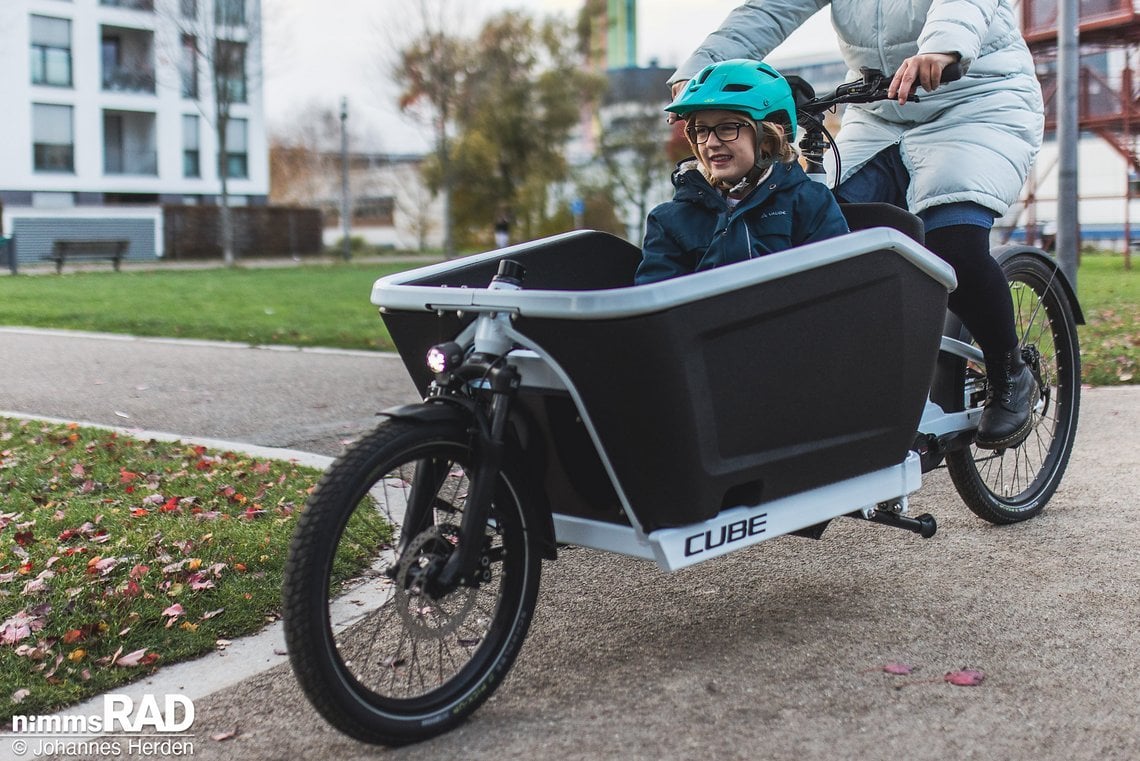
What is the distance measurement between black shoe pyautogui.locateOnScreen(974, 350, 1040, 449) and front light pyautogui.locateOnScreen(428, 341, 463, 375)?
2.04 meters

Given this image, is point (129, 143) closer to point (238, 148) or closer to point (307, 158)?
point (238, 148)

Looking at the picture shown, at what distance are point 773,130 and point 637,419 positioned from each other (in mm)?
1029

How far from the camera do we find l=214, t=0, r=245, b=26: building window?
33.5 m

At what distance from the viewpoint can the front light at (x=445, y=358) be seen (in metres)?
2.79

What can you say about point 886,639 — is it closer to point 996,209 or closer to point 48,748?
point 996,209

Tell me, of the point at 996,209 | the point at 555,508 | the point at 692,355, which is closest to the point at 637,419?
the point at 692,355

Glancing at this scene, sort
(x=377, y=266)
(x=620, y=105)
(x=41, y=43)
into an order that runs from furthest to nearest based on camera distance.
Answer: (x=620, y=105) → (x=41, y=43) → (x=377, y=266)

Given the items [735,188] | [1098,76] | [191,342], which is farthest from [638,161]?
[735,188]

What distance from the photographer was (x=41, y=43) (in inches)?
1593

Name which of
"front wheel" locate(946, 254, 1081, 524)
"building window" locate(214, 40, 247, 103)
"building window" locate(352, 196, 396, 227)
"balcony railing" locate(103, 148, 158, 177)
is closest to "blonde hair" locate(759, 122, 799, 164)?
"front wheel" locate(946, 254, 1081, 524)

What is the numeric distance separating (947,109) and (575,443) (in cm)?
181

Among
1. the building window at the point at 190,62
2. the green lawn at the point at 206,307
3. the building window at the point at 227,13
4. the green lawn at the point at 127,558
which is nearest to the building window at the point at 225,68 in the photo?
the building window at the point at 227,13

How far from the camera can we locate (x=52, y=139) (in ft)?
133

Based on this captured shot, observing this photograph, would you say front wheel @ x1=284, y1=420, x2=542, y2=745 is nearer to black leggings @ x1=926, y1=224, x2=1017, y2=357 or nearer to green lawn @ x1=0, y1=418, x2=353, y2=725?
green lawn @ x1=0, y1=418, x2=353, y2=725
